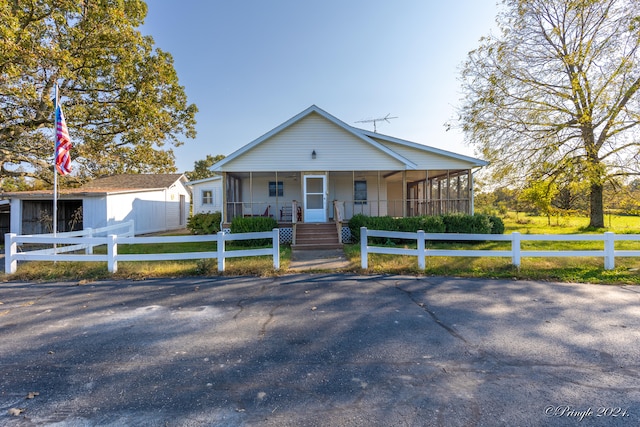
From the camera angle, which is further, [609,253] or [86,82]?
[86,82]

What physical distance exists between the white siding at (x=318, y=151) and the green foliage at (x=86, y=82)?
7.27 m

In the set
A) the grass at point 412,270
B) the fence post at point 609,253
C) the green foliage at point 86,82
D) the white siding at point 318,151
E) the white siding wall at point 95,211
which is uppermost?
the green foliage at point 86,82

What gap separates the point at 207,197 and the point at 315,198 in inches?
402

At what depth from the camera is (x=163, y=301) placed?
5.96 m

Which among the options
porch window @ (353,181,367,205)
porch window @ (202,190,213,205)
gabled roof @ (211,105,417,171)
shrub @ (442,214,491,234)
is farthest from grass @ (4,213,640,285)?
porch window @ (202,190,213,205)

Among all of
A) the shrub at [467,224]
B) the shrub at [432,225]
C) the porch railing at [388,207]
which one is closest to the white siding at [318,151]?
the porch railing at [388,207]

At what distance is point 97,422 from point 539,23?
86.7ft

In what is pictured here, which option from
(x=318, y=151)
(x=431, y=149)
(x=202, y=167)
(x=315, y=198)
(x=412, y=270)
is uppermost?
(x=202, y=167)

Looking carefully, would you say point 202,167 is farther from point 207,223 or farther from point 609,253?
point 609,253

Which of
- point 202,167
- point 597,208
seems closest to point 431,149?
point 597,208

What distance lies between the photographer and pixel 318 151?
16094 mm

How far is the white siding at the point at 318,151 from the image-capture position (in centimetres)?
1594

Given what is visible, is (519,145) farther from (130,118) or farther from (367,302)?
(130,118)

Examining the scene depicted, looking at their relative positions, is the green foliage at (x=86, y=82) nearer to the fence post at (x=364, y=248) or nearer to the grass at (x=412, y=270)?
the grass at (x=412, y=270)
